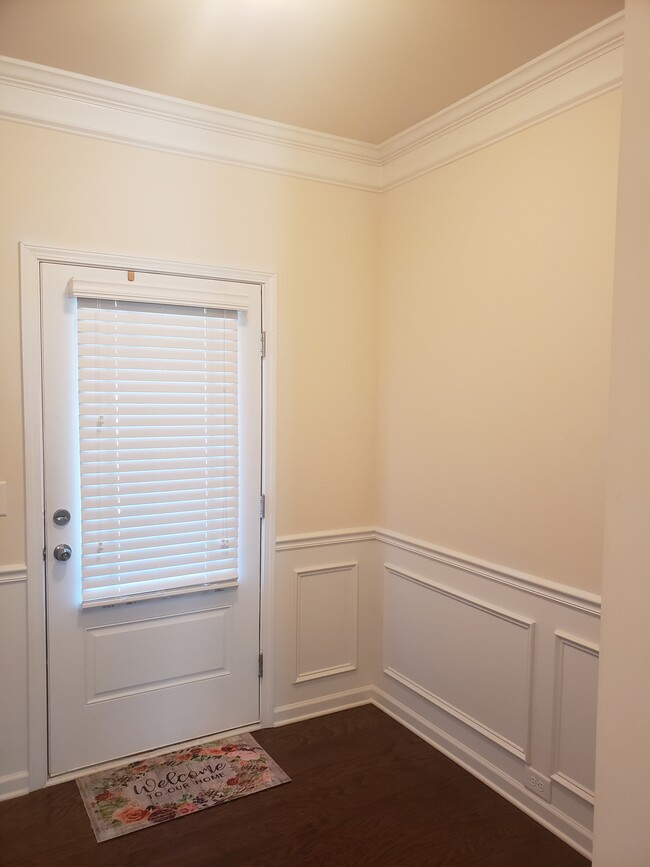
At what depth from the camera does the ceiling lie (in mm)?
2012

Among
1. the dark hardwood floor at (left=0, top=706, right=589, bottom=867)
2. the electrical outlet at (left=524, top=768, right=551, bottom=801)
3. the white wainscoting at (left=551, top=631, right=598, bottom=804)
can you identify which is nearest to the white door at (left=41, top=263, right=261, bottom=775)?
the dark hardwood floor at (left=0, top=706, right=589, bottom=867)

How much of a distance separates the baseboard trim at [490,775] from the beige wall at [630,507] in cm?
159

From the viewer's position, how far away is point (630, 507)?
91 centimetres

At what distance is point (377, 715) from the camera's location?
10.6ft

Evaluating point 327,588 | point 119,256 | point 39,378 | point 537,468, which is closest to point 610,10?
point 537,468

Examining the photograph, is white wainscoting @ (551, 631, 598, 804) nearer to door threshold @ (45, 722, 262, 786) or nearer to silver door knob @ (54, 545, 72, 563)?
door threshold @ (45, 722, 262, 786)

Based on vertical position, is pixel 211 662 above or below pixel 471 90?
below

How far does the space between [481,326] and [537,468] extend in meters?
0.66

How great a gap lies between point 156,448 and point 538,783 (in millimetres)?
2036

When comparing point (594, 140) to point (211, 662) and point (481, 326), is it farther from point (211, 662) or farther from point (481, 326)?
point (211, 662)

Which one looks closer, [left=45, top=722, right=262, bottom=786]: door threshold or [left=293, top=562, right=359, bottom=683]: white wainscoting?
[left=45, top=722, right=262, bottom=786]: door threshold

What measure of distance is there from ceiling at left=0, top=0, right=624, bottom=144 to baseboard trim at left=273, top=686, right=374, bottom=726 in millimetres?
2821

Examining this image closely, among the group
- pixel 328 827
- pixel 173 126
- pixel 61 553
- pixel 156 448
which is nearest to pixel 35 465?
pixel 61 553

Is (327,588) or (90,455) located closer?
(90,455)
